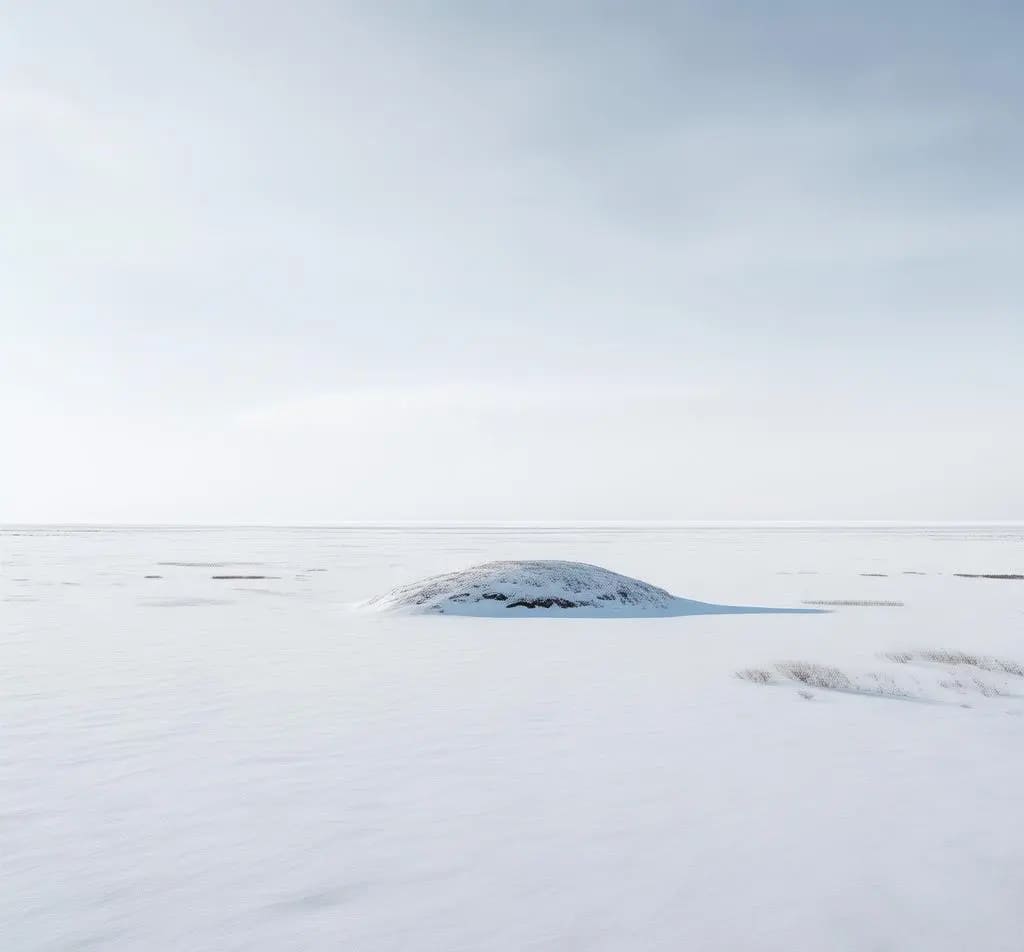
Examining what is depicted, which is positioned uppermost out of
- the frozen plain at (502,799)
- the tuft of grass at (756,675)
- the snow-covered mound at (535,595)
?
the snow-covered mound at (535,595)

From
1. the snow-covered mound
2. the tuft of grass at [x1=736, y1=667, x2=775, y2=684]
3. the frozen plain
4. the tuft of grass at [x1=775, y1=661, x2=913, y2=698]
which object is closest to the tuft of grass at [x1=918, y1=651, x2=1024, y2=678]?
the frozen plain

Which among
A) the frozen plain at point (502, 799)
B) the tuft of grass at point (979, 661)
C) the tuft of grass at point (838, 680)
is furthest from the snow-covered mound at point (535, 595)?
the tuft of grass at point (838, 680)

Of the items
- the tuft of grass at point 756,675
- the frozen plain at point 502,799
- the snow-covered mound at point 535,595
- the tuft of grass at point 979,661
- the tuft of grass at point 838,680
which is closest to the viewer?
the frozen plain at point 502,799

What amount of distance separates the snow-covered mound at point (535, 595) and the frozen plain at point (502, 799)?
16.9ft

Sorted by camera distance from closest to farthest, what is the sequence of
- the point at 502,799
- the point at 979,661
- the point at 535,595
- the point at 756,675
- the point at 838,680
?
the point at 502,799 < the point at 838,680 < the point at 756,675 < the point at 979,661 < the point at 535,595

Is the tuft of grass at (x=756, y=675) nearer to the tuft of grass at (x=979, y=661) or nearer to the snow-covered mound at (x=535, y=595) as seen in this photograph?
the tuft of grass at (x=979, y=661)

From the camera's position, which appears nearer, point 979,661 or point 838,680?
point 838,680

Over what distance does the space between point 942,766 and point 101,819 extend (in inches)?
240

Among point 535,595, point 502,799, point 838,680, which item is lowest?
point 502,799

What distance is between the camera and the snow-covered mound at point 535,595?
18109 mm

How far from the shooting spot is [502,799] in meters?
5.71

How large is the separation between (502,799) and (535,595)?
12971 mm

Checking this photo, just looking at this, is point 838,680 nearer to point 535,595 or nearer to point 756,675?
point 756,675

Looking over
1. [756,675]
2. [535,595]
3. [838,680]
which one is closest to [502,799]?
[756,675]
